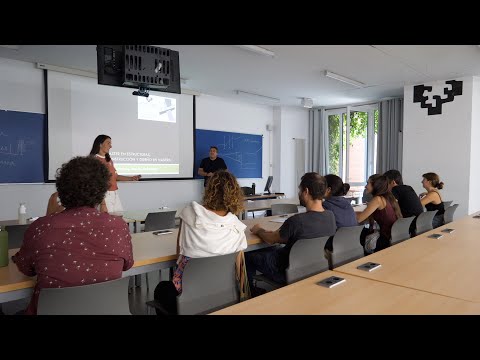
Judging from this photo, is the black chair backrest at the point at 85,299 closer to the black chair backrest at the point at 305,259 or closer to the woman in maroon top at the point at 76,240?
the woman in maroon top at the point at 76,240

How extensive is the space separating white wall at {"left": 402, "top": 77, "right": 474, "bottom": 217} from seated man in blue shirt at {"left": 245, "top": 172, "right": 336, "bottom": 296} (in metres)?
5.56

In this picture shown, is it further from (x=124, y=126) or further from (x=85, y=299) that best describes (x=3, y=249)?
(x=124, y=126)

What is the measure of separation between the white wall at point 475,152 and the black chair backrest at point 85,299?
717cm

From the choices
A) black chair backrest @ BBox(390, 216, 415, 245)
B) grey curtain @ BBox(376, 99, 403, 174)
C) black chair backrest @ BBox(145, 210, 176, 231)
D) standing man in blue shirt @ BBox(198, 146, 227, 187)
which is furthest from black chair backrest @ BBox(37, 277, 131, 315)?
grey curtain @ BBox(376, 99, 403, 174)

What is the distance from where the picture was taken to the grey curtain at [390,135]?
27.6 feet

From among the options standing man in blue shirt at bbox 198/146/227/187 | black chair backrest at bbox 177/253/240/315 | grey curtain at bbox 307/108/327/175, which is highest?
grey curtain at bbox 307/108/327/175

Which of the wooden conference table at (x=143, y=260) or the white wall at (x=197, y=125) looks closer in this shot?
the wooden conference table at (x=143, y=260)

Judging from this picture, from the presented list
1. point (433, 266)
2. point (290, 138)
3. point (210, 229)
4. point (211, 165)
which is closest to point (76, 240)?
point (210, 229)

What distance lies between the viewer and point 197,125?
7973mm

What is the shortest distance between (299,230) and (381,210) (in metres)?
1.48

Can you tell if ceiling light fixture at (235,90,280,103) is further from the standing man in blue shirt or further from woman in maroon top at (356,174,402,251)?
woman in maroon top at (356,174,402,251)

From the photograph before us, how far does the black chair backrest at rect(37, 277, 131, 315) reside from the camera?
56.5 inches

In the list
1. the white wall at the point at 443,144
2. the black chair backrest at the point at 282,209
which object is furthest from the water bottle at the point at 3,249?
the white wall at the point at 443,144
